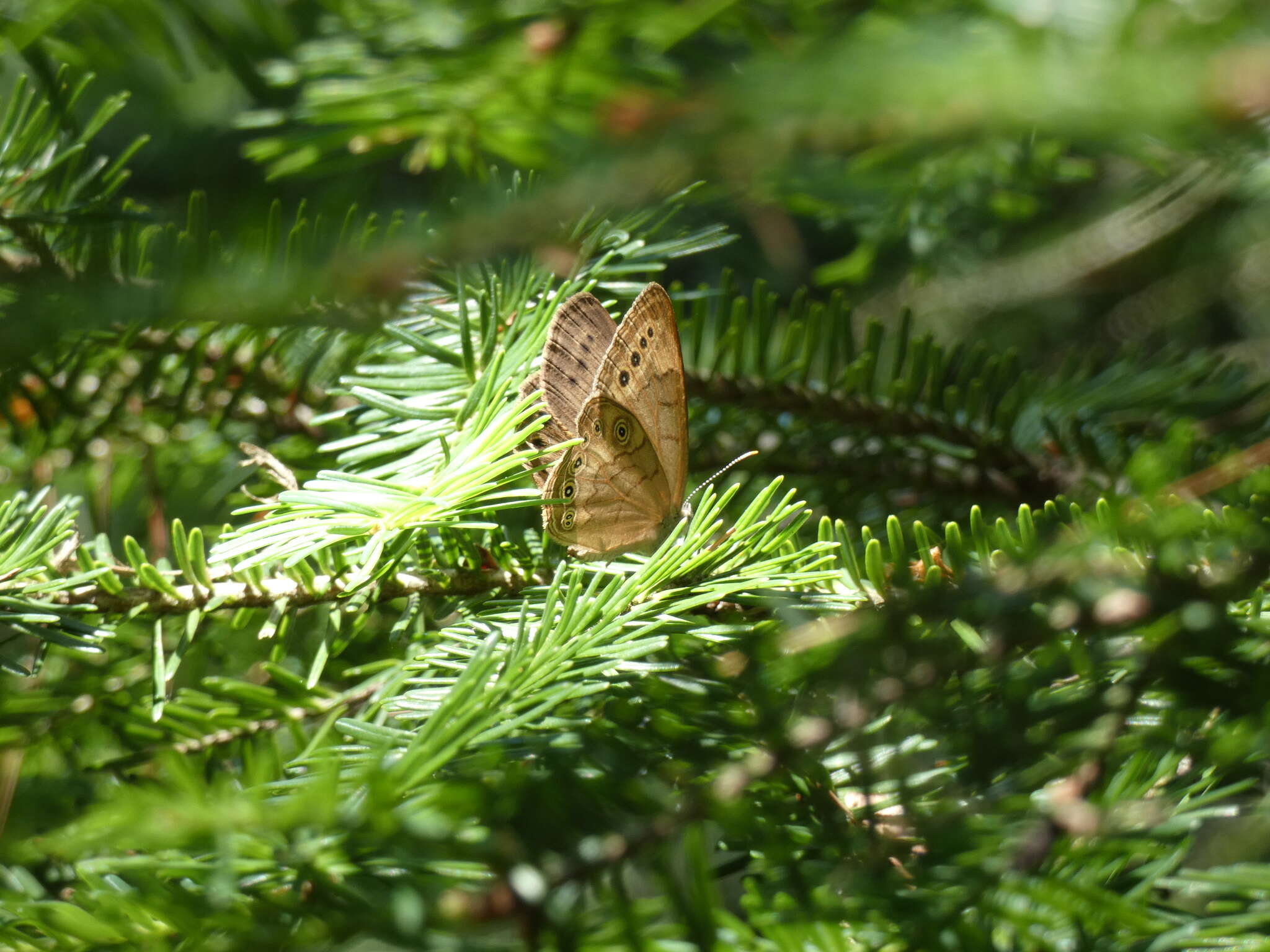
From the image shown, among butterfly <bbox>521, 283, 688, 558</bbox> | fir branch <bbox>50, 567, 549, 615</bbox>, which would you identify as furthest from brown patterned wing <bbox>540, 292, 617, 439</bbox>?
fir branch <bbox>50, 567, 549, 615</bbox>

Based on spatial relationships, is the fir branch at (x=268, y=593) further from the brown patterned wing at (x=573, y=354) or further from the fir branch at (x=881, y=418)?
the fir branch at (x=881, y=418)

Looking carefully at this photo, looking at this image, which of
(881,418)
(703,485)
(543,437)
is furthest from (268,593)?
(881,418)

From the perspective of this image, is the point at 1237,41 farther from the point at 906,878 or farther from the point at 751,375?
the point at 751,375

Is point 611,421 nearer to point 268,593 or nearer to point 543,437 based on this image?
point 543,437

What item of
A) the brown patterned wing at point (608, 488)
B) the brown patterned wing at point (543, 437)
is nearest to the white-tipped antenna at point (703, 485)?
the brown patterned wing at point (608, 488)

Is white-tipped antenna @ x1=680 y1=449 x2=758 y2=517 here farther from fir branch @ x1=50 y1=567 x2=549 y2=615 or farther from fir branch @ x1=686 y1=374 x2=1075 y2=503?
fir branch @ x1=50 y1=567 x2=549 y2=615

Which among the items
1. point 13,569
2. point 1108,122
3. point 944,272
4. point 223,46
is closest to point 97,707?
point 13,569

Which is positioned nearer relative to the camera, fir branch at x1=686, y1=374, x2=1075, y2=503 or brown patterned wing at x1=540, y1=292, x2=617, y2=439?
brown patterned wing at x1=540, y1=292, x2=617, y2=439

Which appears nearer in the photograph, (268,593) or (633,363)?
(268,593)
